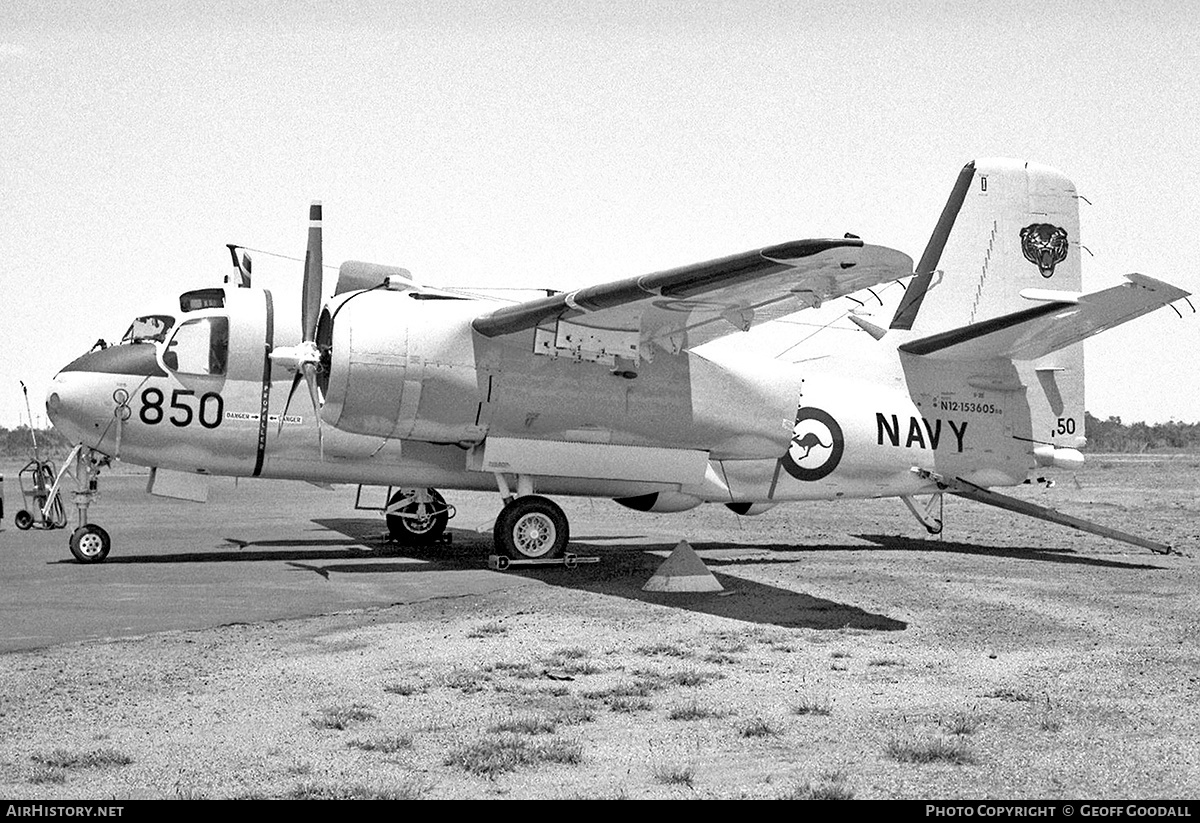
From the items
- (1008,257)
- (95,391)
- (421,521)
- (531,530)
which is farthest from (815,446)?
(95,391)

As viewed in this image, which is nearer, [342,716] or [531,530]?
[342,716]

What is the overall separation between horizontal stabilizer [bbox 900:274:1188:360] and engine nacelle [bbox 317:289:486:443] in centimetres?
782

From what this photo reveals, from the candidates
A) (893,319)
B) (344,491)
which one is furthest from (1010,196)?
(344,491)

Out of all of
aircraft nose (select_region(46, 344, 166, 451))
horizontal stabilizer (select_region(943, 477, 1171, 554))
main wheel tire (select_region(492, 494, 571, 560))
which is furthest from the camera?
horizontal stabilizer (select_region(943, 477, 1171, 554))

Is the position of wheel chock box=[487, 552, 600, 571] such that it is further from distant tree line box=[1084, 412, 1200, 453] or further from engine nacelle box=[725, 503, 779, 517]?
distant tree line box=[1084, 412, 1200, 453]

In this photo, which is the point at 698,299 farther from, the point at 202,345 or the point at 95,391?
the point at 95,391

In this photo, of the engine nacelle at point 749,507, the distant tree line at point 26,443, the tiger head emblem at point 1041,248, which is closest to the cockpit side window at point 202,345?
the engine nacelle at point 749,507

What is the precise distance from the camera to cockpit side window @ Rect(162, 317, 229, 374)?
17062 millimetres

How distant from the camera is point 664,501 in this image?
1834 cm

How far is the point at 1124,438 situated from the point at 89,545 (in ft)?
334

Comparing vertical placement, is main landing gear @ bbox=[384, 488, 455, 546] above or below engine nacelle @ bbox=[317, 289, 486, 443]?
below

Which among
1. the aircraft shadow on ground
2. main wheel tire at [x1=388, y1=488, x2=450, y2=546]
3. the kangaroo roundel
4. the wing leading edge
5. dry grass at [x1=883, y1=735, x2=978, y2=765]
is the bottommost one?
dry grass at [x1=883, y1=735, x2=978, y2=765]

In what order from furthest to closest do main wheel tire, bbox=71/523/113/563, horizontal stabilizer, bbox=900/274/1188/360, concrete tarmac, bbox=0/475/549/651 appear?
main wheel tire, bbox=71/523/113/563, horizontal stabilizer, bbox=900/274/1188/360, concrete tarmac, bbox=0/475/549/651

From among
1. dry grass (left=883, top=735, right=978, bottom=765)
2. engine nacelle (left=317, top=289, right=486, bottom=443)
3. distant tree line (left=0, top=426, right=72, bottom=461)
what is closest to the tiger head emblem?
engine nacelle (left=317, top=289, right=486, bottom=443)
